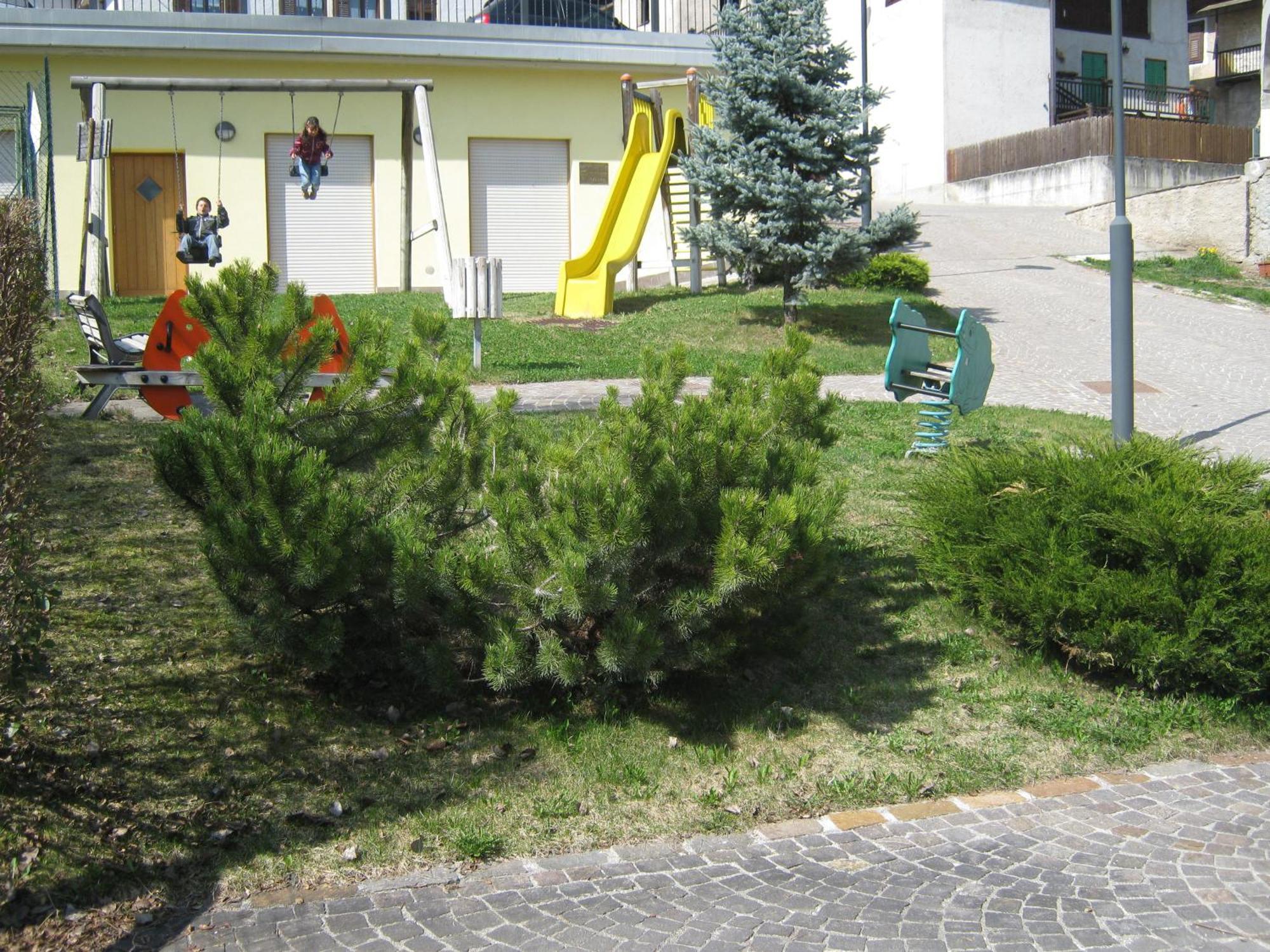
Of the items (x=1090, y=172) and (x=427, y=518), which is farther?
(x=1090, y=172)

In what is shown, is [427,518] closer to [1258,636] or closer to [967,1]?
[1258,636]

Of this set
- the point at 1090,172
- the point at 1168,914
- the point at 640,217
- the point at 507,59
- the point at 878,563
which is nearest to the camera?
the point at 1168,914

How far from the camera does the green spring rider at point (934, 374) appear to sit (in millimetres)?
9188

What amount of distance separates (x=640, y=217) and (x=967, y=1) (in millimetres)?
21956

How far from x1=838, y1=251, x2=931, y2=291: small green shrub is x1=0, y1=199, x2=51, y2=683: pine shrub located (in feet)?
49.3

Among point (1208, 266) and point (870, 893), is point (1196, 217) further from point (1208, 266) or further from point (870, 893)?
point (870, 893)

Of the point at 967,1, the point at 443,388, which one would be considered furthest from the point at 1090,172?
the point at 443,388

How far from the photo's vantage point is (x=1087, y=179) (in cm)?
3212

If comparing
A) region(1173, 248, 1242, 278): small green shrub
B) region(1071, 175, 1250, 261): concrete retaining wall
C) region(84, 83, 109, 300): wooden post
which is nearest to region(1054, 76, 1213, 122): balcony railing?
region(1071, 175, 1250, 261): concrete retaining wall

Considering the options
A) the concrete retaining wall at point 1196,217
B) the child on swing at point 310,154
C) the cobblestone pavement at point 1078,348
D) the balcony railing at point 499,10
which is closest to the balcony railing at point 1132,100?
the concrete retaining wall at point 1196,217

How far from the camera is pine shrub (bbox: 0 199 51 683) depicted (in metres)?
4.25

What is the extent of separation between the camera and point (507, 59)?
72.8 feet

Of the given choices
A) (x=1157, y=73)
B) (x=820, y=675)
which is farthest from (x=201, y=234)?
(x=1157, y=73)

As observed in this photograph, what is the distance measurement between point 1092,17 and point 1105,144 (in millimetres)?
10474
